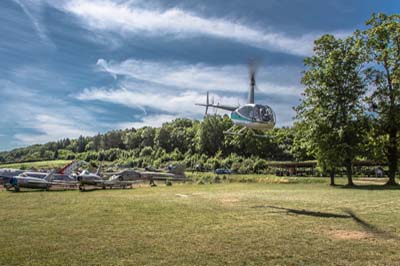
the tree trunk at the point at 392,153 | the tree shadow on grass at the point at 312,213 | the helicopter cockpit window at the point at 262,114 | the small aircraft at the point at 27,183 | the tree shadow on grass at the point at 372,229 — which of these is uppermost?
the helicopter cockpit window at the point at 262,114

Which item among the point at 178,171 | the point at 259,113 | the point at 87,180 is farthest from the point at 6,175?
the point at 178,171

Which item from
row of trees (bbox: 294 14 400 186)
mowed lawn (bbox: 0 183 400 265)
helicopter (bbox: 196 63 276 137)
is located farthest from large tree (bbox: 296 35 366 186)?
mowed lawn (bbox: 0 183 400 265)

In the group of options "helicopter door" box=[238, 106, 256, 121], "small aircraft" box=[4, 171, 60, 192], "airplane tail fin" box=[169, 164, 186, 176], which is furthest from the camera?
"airplane tail fin" box=[169, 164, 186, 176]

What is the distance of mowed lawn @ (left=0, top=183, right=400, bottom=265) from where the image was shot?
288 inches

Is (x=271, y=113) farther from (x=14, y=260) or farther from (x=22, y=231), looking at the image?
(x=14, y=260)

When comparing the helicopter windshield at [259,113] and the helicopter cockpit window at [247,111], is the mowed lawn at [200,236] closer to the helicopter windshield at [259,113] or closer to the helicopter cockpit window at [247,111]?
the helicopter windshield at [259,113]

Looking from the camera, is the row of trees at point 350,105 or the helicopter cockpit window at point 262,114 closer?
the helicopter cockpit window at point 262,114

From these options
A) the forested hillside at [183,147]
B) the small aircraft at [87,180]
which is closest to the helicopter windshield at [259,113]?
the small aircraft at [87,180]

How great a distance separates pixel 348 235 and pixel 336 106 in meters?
26.5

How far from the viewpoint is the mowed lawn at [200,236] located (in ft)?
24.0

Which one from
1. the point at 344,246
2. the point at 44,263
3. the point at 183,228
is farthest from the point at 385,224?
the point at 44,263

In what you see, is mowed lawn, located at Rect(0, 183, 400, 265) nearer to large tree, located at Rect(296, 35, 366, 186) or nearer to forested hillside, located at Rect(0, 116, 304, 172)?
large tree, located at Rect(296, 35, 366, 186)

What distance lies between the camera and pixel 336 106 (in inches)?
1325

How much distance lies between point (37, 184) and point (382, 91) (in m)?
33.0
